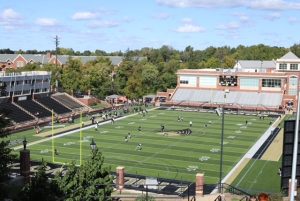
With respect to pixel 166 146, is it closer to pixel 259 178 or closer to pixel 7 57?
pixel 259 178

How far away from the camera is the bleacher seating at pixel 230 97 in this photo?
8151 centimetres

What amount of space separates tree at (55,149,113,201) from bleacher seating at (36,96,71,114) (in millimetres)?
47926

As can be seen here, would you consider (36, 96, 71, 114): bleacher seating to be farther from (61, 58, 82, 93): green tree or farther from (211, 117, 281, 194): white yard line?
(211, 117, 281, 194): white yard line

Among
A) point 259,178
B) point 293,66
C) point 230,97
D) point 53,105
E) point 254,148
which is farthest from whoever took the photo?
point 293,66

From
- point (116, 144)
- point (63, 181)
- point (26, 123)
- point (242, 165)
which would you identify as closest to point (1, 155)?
point (63, 181)

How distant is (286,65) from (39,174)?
7946 centimetres

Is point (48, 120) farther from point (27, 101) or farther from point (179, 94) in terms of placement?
point (179, 94)

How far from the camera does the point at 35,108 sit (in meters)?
66.3

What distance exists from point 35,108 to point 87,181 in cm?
4775

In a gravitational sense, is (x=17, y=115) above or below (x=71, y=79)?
below

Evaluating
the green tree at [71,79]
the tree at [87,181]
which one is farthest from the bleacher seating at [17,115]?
the tree at [87,181]

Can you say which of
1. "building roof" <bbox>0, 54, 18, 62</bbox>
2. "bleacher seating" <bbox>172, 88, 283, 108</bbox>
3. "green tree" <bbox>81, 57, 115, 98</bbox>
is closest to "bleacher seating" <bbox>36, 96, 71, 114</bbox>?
"green tree" <bbox>81, 57, 115, 98</bbox>

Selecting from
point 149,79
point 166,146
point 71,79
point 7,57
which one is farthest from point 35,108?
point 7,57

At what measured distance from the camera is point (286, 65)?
8900 cm
